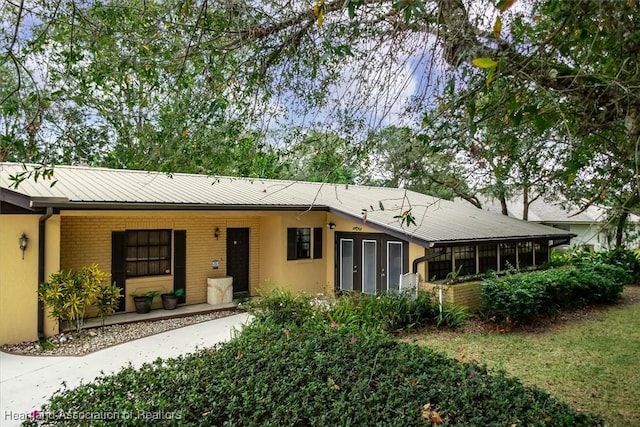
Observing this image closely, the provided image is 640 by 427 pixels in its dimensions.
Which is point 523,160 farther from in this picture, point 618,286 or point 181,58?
point 618,286

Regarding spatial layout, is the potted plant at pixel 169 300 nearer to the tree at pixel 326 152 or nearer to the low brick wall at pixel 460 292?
the low brick wall at pixel 460 292

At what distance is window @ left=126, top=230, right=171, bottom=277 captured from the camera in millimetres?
11312

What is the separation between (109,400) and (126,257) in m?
6.96

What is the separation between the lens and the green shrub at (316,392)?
13.8 feet

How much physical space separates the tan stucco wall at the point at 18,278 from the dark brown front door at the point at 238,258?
16.8 feet

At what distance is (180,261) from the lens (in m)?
12.1

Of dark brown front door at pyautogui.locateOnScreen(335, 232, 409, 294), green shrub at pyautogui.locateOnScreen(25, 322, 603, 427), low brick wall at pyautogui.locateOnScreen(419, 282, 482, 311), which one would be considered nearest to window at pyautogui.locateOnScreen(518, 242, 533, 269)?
low brick wall at pyautogui.locateOnScreen(419, 282, 482, 311)

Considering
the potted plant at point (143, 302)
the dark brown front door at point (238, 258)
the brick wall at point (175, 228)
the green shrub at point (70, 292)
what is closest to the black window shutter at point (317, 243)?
the brick wall at point (175, 228)

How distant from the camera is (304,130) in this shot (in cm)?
576

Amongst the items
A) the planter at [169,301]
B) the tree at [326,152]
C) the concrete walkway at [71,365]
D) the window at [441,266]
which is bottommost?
the concrete walkway at [71,365]

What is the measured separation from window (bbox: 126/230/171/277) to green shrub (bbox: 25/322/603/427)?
612 centimetres

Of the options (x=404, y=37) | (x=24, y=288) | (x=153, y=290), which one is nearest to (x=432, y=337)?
(x=404, y=37)

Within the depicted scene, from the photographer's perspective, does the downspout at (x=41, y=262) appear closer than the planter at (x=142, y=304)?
Yes

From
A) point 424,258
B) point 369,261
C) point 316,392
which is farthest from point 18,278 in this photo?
point 424,258
